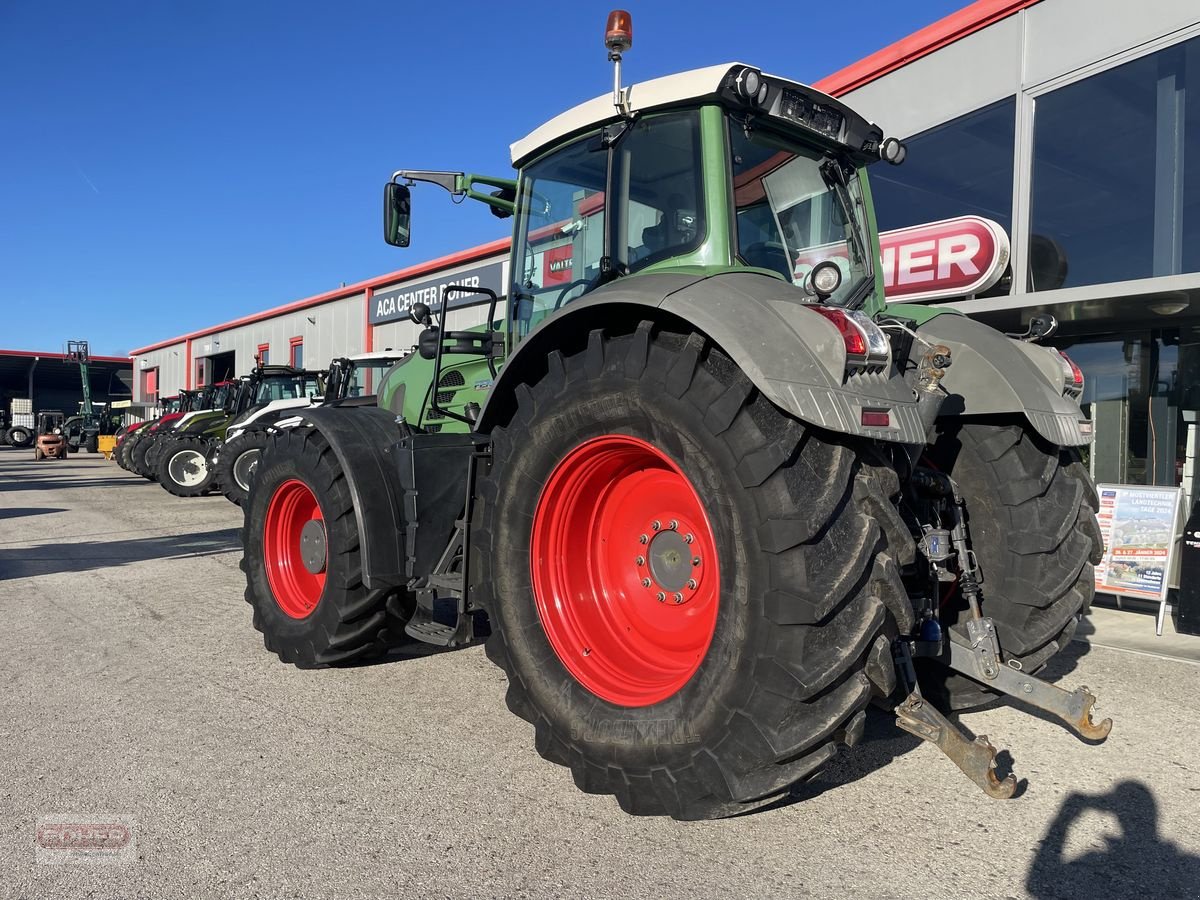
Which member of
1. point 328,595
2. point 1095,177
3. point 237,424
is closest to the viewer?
point 328,595

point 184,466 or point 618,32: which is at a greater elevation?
point 618,32

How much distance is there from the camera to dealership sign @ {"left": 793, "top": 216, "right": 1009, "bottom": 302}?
742cm

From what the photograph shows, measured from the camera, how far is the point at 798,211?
11.4ft

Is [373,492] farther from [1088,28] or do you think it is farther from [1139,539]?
[1088,28]

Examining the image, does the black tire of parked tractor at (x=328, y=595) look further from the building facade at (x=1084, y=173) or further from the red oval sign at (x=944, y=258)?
the building facade at (x=1084, y=173)

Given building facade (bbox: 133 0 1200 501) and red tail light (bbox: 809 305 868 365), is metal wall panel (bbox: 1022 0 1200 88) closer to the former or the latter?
building facade (bbox: 133 0 1200 501)

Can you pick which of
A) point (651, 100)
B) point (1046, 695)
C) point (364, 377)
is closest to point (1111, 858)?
point (1046, 695)

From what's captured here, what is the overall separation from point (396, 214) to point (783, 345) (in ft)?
8.60

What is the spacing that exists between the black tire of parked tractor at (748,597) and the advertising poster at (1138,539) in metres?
4.73

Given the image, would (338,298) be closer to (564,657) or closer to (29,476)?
(29,476)

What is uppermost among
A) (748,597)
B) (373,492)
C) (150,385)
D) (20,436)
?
(150,385)

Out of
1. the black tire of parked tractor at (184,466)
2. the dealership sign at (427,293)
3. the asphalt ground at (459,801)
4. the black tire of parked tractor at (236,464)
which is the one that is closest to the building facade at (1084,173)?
the asphalt ground at (459,801)

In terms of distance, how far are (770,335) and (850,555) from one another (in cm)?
66

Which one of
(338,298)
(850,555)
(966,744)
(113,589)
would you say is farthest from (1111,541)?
(338,298)
